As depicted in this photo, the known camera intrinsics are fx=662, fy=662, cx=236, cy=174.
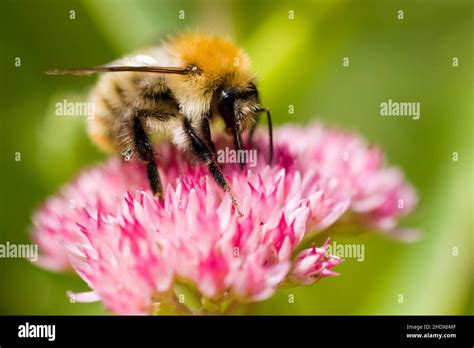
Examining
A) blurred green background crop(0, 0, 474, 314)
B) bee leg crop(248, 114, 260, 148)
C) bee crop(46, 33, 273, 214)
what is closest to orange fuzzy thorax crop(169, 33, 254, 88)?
bee crop(46, 33, 273, 214)

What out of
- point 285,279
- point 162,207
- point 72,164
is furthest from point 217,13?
point 285,279

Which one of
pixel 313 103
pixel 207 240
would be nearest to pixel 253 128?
pixel 207 240

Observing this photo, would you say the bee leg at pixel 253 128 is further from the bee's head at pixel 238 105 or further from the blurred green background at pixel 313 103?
the blurred green background at pixel 313 103

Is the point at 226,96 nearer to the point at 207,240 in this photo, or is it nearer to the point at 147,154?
the point at 147,154

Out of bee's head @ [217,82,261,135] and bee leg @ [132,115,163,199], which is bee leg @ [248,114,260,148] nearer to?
bee's head @ [217,82,261,135]

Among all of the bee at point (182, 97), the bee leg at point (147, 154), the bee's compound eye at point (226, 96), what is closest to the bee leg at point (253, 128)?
the bee at point (182, 97)
